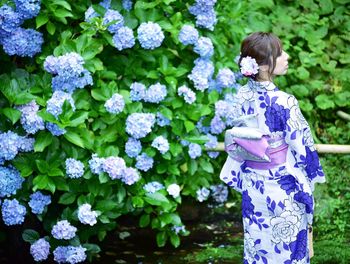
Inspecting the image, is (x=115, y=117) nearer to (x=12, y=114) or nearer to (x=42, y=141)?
(x=42, y=141)

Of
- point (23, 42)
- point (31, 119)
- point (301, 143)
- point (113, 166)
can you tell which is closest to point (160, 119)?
point (113, 166)

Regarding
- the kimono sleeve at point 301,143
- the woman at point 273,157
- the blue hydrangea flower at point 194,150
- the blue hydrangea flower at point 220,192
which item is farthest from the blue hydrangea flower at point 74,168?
the blue hydrangea flower at point 220,192

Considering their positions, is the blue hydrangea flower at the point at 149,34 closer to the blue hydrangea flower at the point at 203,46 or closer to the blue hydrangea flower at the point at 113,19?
the blue hydrangea flower at the point at 113,19

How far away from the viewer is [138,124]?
4.19 metres

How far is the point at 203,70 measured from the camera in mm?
4543

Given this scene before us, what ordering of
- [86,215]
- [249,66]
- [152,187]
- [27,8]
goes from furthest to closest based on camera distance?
[152,187], [86,215], [27,8], [249,66]

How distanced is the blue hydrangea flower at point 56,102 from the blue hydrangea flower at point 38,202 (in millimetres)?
490

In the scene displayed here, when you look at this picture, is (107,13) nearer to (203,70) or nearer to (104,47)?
(104,47)

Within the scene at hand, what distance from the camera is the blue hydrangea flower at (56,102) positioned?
3.93 meters

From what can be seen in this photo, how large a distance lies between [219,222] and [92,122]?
1.50 m

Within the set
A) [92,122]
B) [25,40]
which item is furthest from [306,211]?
[25,40]

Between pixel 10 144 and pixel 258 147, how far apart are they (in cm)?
135

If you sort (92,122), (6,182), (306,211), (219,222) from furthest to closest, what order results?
(219,222)
(92,122)
(6,182)
(306,211)

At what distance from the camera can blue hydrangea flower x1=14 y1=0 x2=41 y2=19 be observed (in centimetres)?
389
